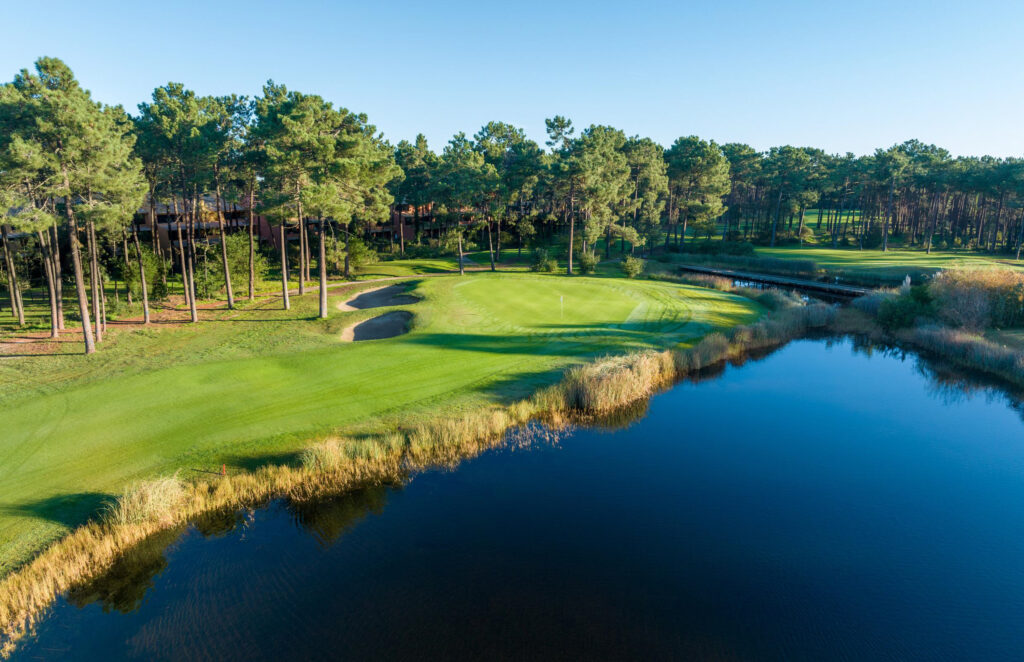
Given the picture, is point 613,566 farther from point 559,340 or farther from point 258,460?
point 559,340

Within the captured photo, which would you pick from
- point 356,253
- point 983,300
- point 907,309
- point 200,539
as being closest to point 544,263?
point 356,253

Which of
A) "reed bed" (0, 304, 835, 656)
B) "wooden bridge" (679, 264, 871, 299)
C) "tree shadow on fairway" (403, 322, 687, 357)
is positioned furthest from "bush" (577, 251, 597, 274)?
"reed bed" (0, 304, 835, 656)

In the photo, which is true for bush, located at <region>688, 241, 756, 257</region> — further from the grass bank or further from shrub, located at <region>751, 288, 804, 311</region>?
shrub, located at <region>751, 288, 804, 311</region>

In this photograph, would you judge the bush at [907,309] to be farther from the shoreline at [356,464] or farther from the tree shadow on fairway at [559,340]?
the tree shadow on fairway at [559,340]

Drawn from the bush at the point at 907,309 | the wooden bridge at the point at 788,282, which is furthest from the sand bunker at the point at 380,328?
the wooden bridge at the point at 788,282

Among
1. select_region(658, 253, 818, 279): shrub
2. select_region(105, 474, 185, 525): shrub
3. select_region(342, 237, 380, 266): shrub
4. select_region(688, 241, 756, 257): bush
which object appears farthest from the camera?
select_region(688, 241, 756, 257): bush

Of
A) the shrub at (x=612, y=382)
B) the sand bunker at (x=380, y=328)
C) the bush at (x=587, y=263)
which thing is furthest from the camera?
the bush at (x=587, y=263)
